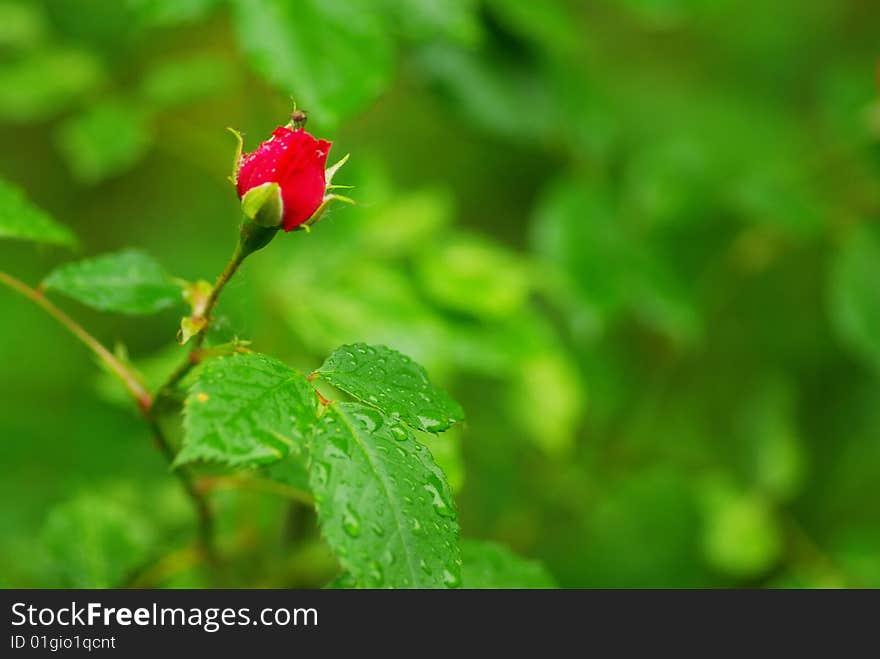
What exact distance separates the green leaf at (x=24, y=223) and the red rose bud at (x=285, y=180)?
0.97ft

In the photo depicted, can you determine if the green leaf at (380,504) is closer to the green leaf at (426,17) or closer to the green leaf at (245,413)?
the green leaf at (245,413)

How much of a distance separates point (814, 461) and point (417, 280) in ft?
3.85

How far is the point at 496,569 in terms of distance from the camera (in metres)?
0.86

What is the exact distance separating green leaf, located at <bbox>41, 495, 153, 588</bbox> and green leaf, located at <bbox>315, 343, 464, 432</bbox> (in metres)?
0.54

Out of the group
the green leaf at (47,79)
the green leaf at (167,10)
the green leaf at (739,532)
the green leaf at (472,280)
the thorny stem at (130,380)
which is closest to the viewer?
the thorny stem at (130,380)

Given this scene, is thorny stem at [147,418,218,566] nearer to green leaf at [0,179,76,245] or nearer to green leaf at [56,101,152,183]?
green leaf at [0,179,76,245]

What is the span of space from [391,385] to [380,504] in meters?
0.11


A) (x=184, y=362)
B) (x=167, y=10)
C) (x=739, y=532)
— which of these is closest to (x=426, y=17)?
(x=167, y=10)

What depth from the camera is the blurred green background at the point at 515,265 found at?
4.14 ft

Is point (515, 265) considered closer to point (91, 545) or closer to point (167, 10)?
point (167, 10)

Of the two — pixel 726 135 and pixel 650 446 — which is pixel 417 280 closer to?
pixel 650 446

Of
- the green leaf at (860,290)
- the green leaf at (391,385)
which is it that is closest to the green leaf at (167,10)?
the green leaf at (391,385)
